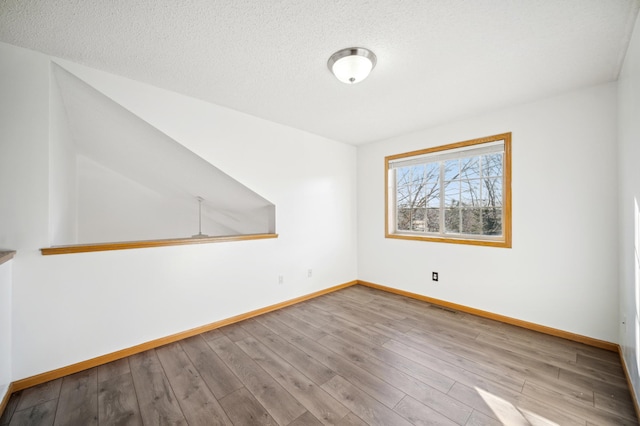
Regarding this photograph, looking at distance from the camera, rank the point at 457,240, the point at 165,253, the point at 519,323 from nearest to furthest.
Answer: the point at 165,253 < the point at 519,323 < the point at 457,240

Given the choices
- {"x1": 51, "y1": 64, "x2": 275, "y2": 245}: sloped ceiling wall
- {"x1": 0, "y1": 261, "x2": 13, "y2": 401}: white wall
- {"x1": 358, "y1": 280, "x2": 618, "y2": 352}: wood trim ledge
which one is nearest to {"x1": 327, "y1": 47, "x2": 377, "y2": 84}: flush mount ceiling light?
{"x1": 51, "y1": 64, "x2": 275, "y2": 245}: sloped ceiling wall

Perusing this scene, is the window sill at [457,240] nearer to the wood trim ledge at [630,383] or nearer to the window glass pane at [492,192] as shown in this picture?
the window glass pane at [492,192]

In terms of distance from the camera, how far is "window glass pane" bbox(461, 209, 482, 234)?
3.09 meters

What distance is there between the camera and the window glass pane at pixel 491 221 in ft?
9.57

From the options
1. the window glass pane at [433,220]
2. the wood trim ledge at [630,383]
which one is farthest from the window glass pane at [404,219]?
the wood trim ledge at [630,383]

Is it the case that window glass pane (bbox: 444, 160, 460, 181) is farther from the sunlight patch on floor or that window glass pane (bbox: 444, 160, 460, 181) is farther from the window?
the sunlight patch on floor

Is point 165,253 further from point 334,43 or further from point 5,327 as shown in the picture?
point 334,43

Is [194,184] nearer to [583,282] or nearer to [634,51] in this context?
[634,51]

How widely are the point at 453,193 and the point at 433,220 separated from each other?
45 cm

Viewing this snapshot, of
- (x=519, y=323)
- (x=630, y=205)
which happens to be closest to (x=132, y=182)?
(x=519, y=323)

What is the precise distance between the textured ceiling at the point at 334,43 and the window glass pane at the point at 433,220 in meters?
1.47

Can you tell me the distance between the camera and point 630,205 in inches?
68.6

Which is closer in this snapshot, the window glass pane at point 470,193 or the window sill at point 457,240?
the window sill at point 457,240

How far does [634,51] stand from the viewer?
1.56 m
